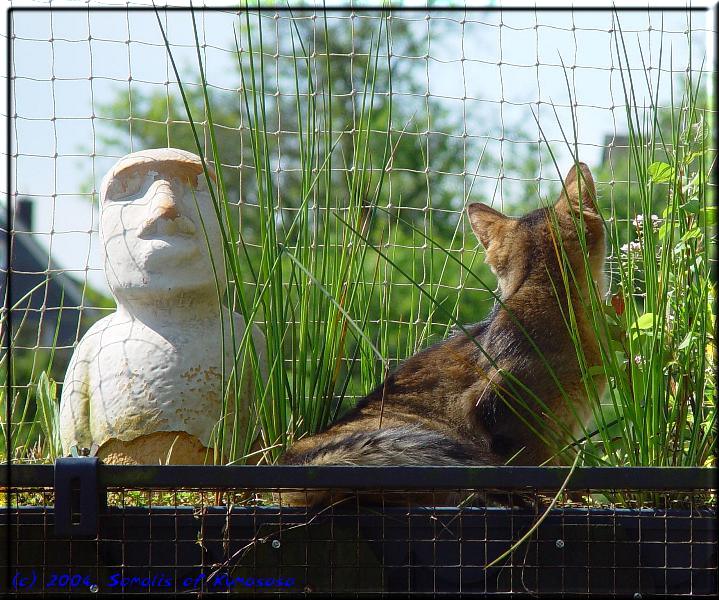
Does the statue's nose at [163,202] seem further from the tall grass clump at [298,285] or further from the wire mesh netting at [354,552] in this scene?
the wire mesh netting at [354,552]

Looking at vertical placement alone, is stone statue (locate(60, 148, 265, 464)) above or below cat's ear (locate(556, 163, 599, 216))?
below

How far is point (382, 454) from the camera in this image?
1452 millimetres

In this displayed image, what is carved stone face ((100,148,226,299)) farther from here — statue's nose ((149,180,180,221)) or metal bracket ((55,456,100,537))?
metal bracket ((55,456,100,537))

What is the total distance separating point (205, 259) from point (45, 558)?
0.83 meters

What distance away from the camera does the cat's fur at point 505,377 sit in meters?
1.65

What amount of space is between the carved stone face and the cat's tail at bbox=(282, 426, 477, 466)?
54cm

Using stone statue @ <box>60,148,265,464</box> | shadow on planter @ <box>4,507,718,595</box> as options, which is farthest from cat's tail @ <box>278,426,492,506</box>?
stone statue @ <box>60,148,265,464</box>

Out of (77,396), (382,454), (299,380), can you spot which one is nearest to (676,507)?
(382,454)

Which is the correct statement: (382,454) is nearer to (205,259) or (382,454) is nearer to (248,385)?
(248,385)

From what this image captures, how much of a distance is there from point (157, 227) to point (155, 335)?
0.24m

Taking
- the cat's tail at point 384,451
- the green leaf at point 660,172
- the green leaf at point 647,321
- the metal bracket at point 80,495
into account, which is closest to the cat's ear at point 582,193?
the green leaf at point 660,172

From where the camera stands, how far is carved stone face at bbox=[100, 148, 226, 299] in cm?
181

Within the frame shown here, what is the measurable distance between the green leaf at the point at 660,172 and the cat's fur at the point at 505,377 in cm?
22

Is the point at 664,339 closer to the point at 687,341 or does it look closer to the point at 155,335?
the point at 687,341
